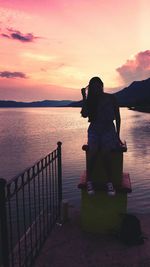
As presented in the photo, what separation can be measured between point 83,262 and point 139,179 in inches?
385

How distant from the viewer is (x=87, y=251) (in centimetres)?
566

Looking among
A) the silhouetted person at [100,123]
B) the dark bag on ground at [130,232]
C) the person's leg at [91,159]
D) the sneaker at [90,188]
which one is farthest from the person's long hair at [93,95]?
the dark bag on ground at [130,232]

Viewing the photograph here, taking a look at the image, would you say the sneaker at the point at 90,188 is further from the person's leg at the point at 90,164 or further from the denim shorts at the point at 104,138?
the denim shorts at the point at 104,138

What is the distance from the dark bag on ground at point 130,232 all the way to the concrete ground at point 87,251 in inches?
4.4

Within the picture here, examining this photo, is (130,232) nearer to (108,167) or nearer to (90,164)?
(108,167)

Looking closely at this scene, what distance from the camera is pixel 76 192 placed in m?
12.8

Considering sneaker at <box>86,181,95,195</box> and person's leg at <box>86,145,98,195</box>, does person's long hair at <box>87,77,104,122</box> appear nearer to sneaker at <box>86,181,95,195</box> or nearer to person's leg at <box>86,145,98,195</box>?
person's leg at <box>86,145,98,195</box>

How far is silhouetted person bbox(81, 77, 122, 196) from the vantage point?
621cm

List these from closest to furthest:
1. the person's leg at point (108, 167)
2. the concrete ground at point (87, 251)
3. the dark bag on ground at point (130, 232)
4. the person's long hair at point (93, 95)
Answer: the concrete ground at point (87, 251) < the dark bag on ground at point (130, 232) < the person's leg at point (108, 167) < the person's long hair at point (93, 95)

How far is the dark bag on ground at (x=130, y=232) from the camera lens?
5.94 m

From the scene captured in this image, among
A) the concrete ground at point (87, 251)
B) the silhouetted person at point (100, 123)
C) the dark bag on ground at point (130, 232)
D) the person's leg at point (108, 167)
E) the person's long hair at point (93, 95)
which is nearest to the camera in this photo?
the concrete ground at point (87, 251)

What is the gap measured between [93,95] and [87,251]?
127 inches

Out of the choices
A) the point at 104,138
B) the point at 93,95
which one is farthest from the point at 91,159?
the point at 93,95

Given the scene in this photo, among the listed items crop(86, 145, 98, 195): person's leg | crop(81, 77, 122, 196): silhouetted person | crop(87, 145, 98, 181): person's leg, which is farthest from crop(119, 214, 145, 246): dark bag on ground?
crop(87, 145, 98, 181): person's leg
